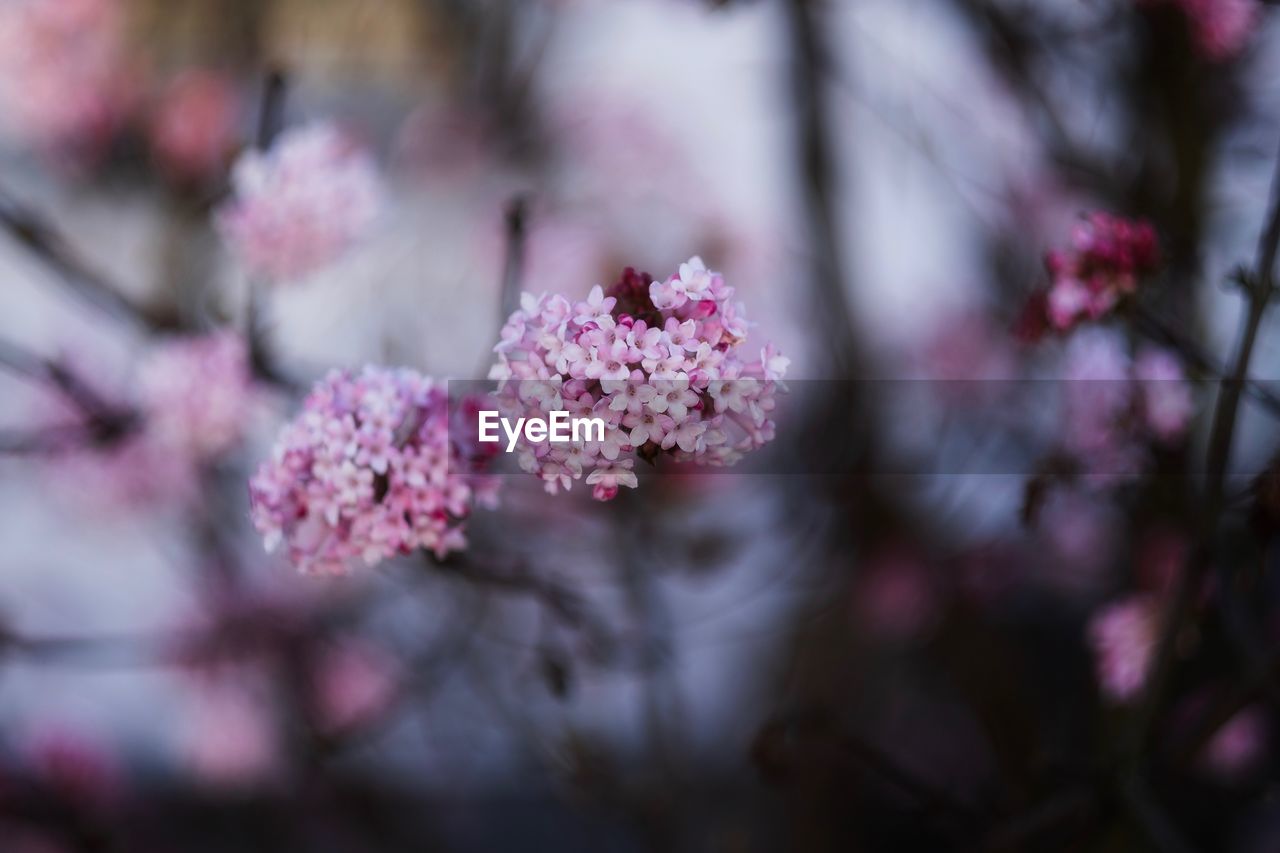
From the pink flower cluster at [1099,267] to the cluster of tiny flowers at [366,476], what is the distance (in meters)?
0.79

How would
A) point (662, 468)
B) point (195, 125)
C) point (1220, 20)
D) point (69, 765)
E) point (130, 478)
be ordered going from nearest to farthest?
point (662, 468), point (1220, 20), point (69, 765), point (130, 478), point (195, 125)

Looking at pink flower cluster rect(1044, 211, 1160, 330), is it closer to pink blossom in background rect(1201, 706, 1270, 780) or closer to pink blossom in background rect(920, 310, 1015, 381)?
pink blossom in background rect(1201, 706, 1270, 780)

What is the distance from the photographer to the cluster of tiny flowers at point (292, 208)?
1725 mm

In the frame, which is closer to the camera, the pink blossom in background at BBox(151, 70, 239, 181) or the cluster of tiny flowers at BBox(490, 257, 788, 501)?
the cluster of tiny flowers at BBox(490, 257, 788, 501)

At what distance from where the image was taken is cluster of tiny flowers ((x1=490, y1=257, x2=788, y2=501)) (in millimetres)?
974

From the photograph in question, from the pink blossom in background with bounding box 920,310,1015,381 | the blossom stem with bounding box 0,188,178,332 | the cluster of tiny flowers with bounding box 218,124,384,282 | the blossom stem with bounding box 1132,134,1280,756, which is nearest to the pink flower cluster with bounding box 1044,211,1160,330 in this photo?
the blossom stem with bounding box 1132,134,1280,756

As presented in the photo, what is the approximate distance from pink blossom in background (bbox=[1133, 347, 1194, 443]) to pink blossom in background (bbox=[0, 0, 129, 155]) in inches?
101

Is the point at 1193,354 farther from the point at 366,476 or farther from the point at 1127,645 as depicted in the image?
the point at 366,476

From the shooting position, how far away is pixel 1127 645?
183 cm

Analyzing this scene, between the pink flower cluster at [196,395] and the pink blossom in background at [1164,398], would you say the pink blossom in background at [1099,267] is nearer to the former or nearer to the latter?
the pink blossom in background at [1164,398]

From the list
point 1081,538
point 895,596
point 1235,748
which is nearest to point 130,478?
point 895,596

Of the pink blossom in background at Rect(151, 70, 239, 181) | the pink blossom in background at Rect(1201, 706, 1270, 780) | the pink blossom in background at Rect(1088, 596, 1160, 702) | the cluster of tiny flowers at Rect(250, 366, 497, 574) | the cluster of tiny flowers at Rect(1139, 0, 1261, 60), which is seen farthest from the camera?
the pink blossom in background at Rect(151, 70, 239, 181)

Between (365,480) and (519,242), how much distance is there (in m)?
0.42

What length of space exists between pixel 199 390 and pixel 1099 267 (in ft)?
4.34
